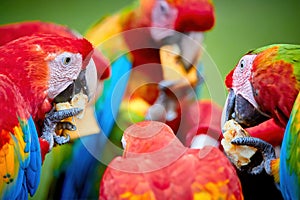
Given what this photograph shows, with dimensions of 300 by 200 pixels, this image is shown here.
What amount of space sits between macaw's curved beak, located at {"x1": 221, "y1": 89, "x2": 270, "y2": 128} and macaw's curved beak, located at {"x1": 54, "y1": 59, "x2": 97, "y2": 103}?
1.58ft

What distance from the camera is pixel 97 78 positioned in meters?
1.65

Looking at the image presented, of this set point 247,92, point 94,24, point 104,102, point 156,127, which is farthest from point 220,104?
point 94,24

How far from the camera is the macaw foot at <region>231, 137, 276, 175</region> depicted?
1527 millimetres

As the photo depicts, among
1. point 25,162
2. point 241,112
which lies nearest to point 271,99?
point 241,112

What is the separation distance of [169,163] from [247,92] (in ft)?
1.20

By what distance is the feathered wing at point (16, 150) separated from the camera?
1518 mm

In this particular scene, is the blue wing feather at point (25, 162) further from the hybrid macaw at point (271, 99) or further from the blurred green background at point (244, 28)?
the hybrid macaw at point (271, 99)

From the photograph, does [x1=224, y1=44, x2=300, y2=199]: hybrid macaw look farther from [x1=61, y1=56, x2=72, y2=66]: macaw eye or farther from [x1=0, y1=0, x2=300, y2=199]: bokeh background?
[x1=61, y1=56, x2=72, y2=66]: macaw eye

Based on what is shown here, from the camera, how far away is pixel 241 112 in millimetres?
1580

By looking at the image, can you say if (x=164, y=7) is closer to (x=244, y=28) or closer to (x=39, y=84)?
(x=244, y=28)

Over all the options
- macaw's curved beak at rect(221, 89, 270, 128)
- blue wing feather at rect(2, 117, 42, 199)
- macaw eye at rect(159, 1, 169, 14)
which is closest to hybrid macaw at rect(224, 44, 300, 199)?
macaw's curved beak at rect(221, 89, 270, 128)

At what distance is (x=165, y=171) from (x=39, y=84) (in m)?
0.55

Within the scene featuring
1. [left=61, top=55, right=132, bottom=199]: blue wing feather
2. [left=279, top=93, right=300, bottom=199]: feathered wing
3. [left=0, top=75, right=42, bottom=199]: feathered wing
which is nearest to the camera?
[left=279, top=93, right=300, bottom=199]: feathered wing

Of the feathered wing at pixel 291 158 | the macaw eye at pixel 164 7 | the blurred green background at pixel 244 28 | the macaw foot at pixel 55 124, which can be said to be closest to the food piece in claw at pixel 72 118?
the macaw foot at pixel 55 124
